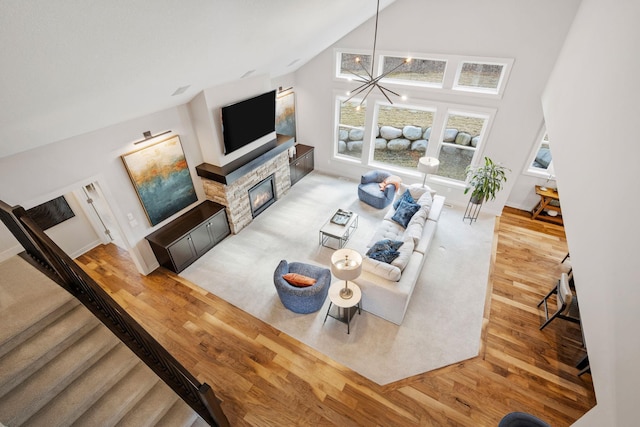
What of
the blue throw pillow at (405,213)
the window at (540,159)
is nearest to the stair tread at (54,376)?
the blue throw pillow at (405,213)

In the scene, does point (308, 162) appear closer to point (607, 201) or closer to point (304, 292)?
point (304, 292)

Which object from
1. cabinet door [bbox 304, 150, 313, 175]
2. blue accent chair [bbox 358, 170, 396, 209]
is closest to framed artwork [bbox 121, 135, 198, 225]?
cabinet door [bbox 304, 150, 313, 175]

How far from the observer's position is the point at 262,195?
24.2ft

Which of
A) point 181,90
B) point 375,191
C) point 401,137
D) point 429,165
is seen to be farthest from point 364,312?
point 401,137

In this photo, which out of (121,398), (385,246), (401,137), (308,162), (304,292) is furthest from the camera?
(401,137)

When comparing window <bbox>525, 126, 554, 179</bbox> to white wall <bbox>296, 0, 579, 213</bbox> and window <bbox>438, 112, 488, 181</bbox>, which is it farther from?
window <bbox>438, 112, 488, 181</bbox>

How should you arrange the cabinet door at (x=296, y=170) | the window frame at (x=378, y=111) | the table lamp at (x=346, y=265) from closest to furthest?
the table lamp at (x=346, y=265)
the window frame at (x=378, y=111)
the cabinet door at (x=296, y=170)

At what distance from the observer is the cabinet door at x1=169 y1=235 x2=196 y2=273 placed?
5.54 metres

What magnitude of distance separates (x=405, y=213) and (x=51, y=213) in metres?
6.91

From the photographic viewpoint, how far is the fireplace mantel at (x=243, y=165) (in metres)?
5.95

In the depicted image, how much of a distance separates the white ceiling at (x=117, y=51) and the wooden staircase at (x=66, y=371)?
1.77 metres

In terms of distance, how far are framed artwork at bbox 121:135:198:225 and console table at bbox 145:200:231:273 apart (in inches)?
10.8

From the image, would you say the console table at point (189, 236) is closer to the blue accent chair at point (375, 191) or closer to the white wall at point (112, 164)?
the white wall at point (112, 164)

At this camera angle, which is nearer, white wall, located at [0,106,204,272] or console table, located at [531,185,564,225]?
white wall, located at [0,106,204,272]
